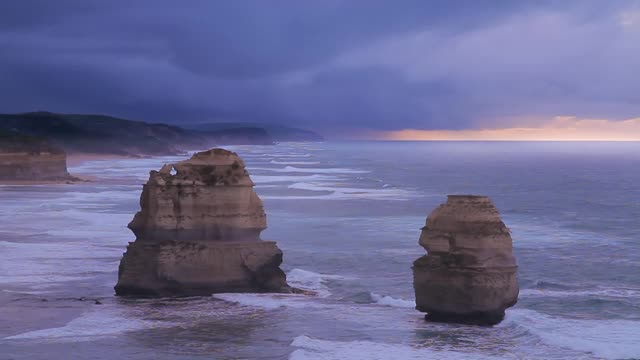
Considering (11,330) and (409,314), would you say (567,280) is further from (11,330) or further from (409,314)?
(11,330)

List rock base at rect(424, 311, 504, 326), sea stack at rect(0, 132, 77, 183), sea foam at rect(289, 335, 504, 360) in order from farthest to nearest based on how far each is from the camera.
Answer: sea stack at rect(0, 132, 77, 183) → rock base at rect(424, 311, 504, 326) → sea foam at rect(289, 335, 504, 360)

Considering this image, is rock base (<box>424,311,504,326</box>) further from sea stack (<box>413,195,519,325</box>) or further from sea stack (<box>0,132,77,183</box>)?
sea stack (<box>0,132,77,183</box>)

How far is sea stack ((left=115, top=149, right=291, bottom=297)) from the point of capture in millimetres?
25484

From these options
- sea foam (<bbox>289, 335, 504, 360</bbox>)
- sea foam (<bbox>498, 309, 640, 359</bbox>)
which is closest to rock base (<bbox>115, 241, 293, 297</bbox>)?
sea foam (<bbox>289, 335, 504, 360</bbox>)

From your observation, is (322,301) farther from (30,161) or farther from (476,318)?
(30,161)

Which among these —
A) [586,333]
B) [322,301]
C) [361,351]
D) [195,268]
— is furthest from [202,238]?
[586,333]

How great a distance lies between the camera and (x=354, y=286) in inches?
1168

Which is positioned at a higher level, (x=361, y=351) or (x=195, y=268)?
(x=195, y=268)

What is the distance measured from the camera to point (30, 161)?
277ft

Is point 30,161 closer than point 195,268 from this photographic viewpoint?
No

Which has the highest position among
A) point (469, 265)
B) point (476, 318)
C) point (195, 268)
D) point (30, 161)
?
point (30, 161)

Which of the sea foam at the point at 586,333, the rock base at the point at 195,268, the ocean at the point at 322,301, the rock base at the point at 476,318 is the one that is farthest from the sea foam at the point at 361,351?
the rock base at the point at 195,268

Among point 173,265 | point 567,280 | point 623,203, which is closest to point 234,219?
point 173,265

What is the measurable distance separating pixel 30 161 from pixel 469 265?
68372 millimetres
